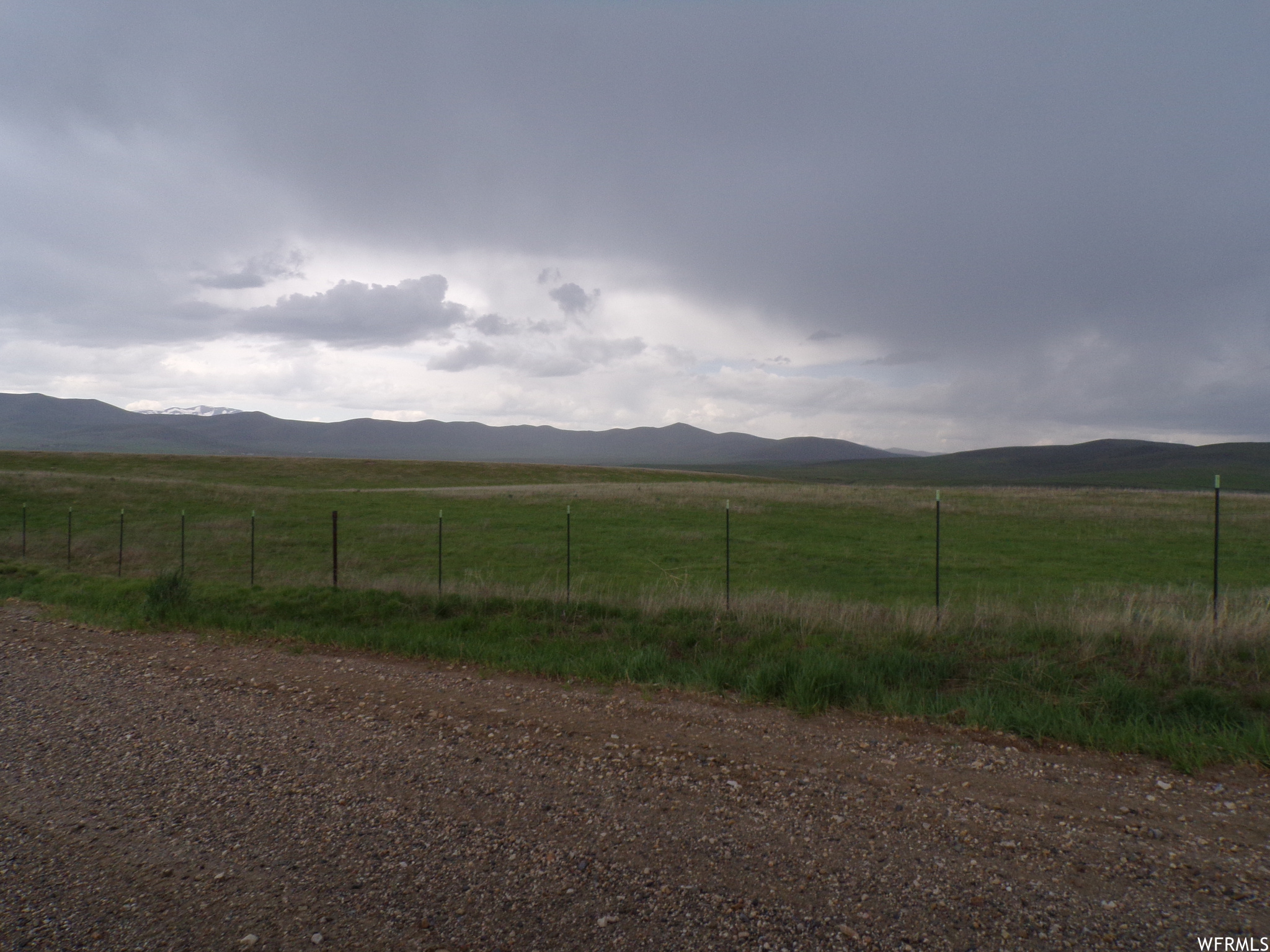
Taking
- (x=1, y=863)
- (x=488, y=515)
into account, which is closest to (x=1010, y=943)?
(x=1, y=863)

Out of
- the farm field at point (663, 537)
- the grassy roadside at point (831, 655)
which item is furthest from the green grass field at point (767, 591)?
the farm field at point (663, 537)

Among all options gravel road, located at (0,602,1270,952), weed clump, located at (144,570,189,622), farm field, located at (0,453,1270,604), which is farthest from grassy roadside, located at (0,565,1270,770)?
farm field, located at (0,453,1270,604)

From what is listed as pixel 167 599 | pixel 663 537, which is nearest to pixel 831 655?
pixel 167 599

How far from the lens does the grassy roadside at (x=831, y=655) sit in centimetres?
697

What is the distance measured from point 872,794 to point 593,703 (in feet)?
10.5

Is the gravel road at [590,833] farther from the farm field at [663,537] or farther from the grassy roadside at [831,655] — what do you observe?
the farm field at [663,537]

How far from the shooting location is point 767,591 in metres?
14.3

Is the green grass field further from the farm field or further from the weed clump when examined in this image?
the farm field

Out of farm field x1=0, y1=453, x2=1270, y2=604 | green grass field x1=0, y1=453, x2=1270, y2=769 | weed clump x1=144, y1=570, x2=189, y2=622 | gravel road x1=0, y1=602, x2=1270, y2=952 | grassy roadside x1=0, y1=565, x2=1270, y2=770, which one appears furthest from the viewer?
farm field x1=0, y1=453, x2=1270, y2=604

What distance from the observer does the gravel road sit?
384cm

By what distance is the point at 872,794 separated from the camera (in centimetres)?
536

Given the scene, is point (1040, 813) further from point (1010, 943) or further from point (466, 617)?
point (466, 617)

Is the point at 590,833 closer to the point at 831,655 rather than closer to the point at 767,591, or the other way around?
the point at 831,655

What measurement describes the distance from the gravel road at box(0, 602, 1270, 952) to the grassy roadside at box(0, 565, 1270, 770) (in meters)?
0.55
